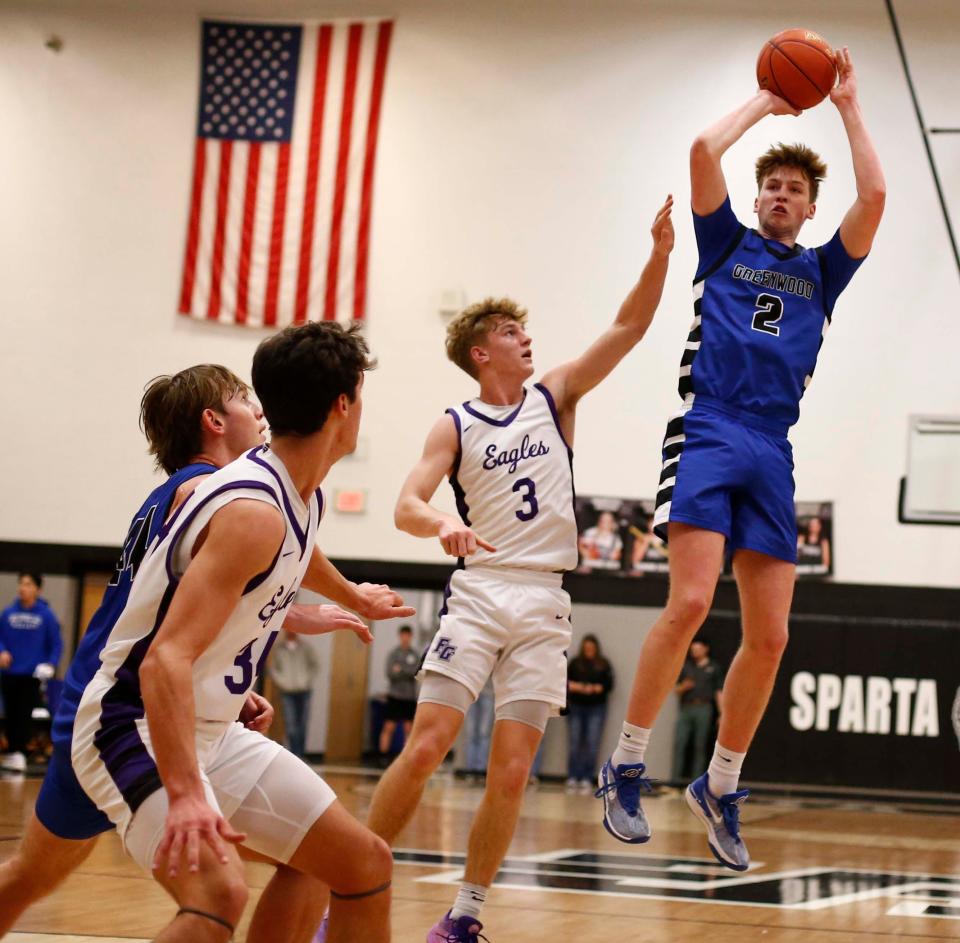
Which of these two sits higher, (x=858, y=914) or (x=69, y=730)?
(x=69, y=730)

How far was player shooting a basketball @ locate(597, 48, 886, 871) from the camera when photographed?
4691 millimetres

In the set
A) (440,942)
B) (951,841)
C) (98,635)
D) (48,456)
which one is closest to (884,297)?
(951,841)

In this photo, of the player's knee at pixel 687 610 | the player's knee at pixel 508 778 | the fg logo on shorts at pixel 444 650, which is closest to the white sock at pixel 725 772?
the player's knee at pixel 687 610

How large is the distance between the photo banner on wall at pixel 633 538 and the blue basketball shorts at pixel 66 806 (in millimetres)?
12423

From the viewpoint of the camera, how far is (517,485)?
209 inches

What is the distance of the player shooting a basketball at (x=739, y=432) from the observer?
185 inches

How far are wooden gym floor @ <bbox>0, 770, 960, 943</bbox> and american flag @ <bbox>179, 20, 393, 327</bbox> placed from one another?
24.8 feet

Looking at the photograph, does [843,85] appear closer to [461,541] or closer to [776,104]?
[776,104]

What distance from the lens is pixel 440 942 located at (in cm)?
473

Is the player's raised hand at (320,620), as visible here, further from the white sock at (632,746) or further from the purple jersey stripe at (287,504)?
the white sock at (632,746)

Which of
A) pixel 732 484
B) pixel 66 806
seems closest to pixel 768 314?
pixel 732 484

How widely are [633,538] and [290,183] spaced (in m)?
6.13

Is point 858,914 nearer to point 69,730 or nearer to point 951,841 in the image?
point 69,730

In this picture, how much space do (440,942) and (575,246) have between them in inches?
494
